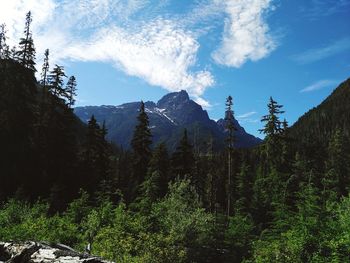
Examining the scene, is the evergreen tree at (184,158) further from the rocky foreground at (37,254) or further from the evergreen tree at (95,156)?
the rocky foreground at (37,254)

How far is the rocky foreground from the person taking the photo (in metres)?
12.1

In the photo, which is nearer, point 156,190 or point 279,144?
point 156,190

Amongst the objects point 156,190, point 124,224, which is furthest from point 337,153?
point 124,224

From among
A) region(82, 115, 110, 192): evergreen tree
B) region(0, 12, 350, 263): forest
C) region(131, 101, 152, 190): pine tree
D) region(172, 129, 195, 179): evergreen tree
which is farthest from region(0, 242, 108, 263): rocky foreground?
region(172, 129, 195, 179): evergreen tree

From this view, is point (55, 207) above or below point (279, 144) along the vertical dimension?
below

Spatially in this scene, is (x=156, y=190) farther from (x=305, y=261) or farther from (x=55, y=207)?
(x=305, y=261)

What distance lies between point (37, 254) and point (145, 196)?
107 feet

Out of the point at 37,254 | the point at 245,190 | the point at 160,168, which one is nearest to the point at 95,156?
the point at 160,168

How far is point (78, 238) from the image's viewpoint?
88.1 ft

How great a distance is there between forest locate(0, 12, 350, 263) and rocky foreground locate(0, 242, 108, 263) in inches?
224

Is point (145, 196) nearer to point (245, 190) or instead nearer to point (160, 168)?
point (160, 168)

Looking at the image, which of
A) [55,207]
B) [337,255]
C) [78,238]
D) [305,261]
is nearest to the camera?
[337,255]

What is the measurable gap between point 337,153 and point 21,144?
48066 millimetres

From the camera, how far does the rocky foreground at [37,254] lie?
478 inches
